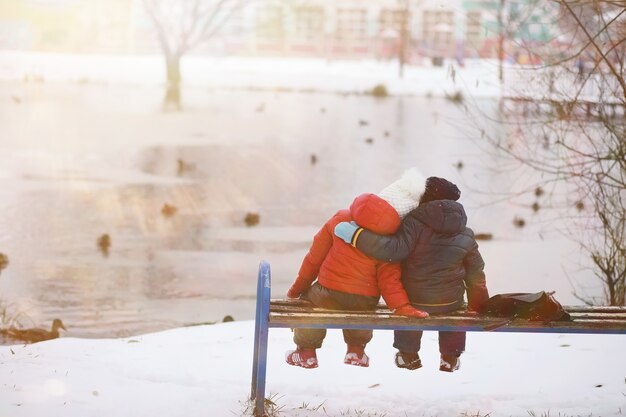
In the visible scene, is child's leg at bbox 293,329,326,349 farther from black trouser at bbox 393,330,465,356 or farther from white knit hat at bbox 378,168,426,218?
white knit hat at bbox 378,168,426,218

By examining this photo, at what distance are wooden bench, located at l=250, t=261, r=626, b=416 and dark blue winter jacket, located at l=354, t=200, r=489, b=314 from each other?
0.46 ft

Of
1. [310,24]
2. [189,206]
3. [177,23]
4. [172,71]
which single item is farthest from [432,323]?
[310,24]

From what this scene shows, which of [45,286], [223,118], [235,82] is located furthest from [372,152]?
[235,82]

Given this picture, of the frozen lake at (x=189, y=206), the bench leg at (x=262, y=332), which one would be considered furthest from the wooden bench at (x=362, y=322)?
the frozen lake at (x=189, y=206)

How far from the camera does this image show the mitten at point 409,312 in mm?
4109

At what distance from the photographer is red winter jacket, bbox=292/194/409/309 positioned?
4160 millimetres

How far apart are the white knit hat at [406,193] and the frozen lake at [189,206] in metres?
2.68

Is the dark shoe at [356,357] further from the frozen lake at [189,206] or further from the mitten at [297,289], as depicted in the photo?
the frozen lake at [189,206]

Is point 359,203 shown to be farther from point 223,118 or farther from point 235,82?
point 235,82

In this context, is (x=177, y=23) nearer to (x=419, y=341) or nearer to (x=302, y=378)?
(x=302, y=378)

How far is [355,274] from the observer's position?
170 inches

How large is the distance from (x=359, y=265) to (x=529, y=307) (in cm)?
86

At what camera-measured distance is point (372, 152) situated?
16.8 metres

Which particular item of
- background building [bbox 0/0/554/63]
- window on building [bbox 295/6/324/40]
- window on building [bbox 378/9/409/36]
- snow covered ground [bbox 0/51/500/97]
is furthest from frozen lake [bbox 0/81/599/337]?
window on building [bbox 378/9/409/36]
